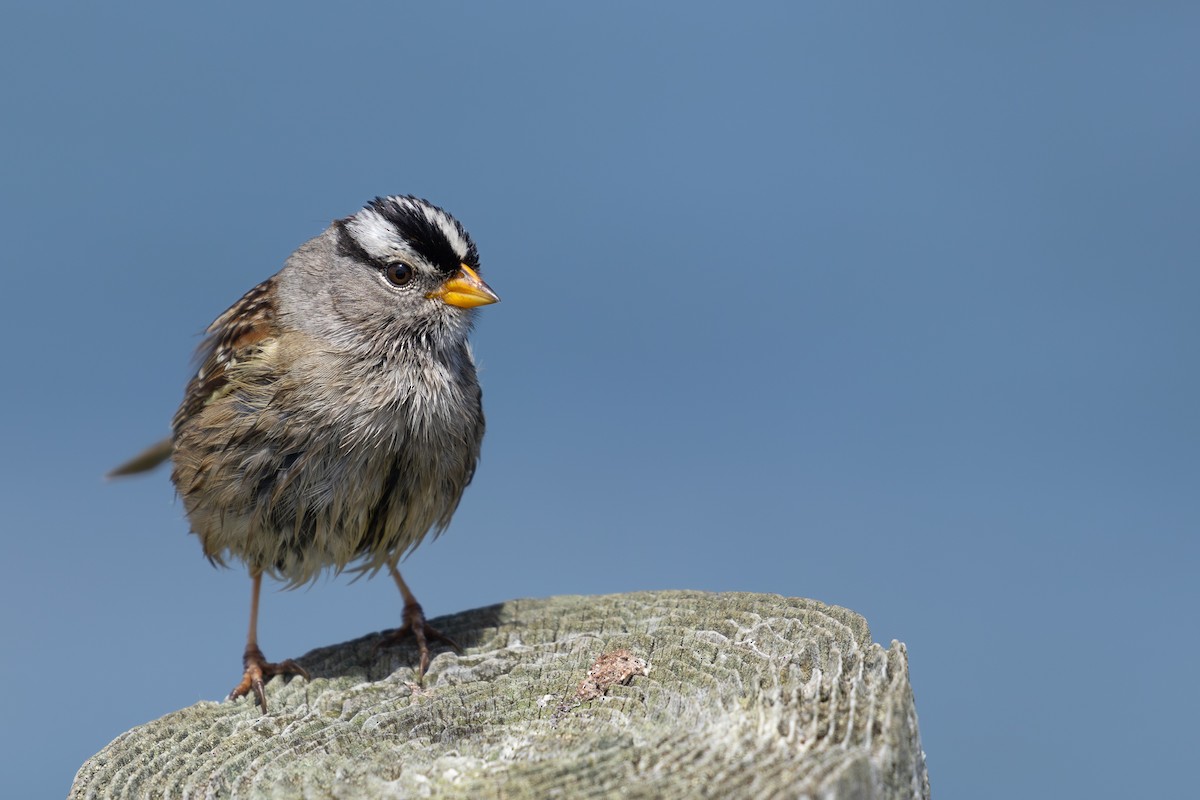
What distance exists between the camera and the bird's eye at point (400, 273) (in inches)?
162

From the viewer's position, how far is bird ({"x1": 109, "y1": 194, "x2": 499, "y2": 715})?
3.89m

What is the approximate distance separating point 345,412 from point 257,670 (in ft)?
3.73

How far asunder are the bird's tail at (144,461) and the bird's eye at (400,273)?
71.3 inches

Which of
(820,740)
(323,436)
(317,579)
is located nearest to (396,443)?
(323,436)

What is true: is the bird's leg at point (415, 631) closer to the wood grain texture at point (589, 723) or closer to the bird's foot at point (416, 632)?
the bird's foot at point (416, 632)

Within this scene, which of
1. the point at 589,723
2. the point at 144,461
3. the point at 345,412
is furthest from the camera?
the point at 144,461

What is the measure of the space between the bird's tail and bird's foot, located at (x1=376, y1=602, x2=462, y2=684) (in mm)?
1600

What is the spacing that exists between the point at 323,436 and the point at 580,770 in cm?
173

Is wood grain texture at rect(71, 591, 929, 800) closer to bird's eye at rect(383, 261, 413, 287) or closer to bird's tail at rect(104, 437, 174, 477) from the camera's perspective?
bird's eye at rect(383, 261, 413, 287)

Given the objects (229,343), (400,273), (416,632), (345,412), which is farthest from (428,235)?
(416,632)

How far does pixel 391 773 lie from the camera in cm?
299

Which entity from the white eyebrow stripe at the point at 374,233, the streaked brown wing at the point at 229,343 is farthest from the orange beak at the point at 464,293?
the streaked brown wing at the point at 229,343

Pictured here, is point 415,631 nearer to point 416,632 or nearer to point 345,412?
point 416,632

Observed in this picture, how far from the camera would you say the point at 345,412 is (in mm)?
3854
